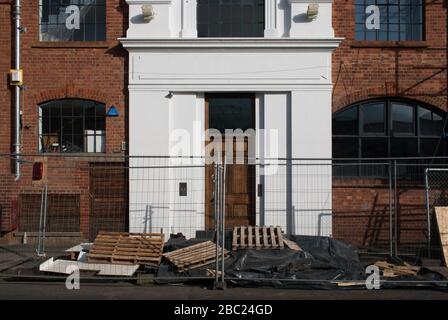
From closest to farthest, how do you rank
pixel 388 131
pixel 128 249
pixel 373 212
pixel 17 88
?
pixel 128 249
pixel 373 212
pixel 17 88
pixel 388 131

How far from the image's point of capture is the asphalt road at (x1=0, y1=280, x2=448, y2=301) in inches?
322

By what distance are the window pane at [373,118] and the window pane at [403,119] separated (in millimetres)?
282

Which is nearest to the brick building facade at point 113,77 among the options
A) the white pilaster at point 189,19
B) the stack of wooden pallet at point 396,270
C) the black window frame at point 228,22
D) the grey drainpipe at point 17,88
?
the grey drainpipe at point 17,88

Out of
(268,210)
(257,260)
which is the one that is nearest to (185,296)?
(257,260)

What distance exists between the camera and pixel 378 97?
12.9 meters

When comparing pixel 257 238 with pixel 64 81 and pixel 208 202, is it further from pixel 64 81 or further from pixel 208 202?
pixel 64 81

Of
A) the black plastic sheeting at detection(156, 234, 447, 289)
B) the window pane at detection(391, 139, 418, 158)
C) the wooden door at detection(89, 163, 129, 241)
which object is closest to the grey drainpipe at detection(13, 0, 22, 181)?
the wooden door at detection(89, 163, 129, 241)

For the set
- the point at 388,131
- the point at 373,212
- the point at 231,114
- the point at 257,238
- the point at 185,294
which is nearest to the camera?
the point at 185,294

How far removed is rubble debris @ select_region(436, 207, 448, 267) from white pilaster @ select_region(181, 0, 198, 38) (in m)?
6.72

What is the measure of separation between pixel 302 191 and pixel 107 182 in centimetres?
459

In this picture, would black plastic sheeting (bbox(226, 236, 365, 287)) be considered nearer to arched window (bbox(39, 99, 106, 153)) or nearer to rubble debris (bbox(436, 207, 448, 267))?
rubble debris (bbox(436, 207, 448, 267))

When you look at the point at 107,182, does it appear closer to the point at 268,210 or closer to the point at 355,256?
Answer: the point at 268,210

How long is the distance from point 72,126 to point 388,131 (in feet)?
25.0

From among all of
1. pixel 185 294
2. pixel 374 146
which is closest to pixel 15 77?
pixel 185 294
